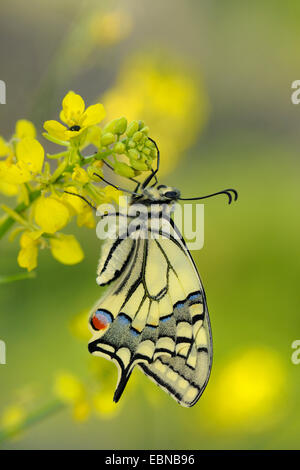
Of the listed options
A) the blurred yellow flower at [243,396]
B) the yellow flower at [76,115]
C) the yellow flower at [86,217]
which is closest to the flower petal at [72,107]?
the yellow flower at [76,115]

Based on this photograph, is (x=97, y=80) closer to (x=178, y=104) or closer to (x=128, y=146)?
(x=178, y=104)

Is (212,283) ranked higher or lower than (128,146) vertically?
higher

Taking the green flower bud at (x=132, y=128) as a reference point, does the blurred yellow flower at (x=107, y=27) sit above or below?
above

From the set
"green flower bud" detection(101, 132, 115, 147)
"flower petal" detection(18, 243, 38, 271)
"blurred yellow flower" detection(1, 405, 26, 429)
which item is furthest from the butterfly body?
"blurred yellow flower" detection(1, 405, 26, 429)

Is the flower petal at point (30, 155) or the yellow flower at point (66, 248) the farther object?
the yellow flower at point (66, 248)

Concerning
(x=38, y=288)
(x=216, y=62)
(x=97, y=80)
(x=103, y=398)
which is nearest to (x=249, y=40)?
(x=216, y=62)

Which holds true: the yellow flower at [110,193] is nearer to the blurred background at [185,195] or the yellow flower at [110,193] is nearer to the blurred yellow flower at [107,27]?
the blurred background at [185,195]

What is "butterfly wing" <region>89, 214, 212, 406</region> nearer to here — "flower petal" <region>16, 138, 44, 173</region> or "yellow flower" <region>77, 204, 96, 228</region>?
"yellow flower" <region>77, 204, 96, 228</region>
